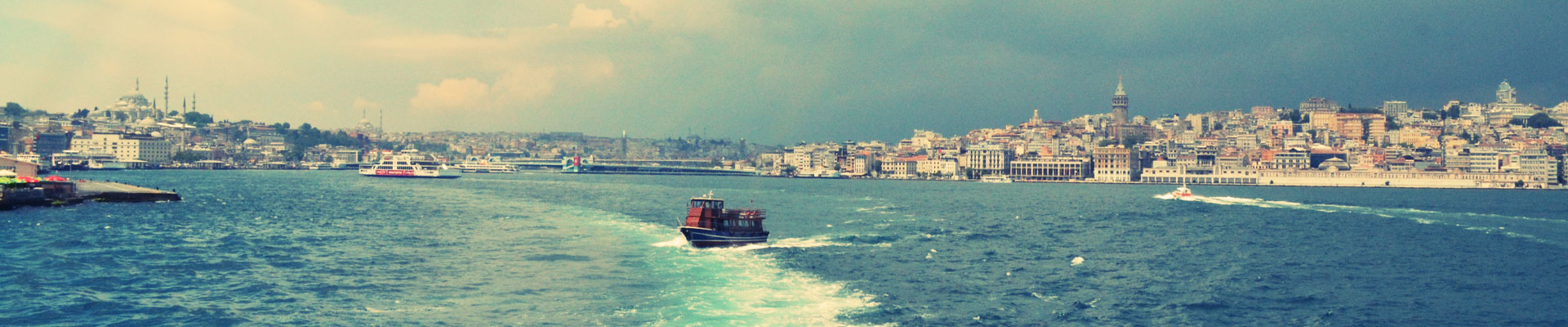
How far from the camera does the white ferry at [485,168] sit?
563 feet

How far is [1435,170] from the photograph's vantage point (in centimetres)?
10662

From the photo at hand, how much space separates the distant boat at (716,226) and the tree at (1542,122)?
16164 centimetres

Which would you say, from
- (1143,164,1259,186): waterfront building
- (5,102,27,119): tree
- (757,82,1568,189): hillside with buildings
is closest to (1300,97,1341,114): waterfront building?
(757,82,1568,189): hillside with buildings

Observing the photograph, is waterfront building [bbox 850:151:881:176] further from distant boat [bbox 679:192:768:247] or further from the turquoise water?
distant boat [bbox 679:192:768:247]

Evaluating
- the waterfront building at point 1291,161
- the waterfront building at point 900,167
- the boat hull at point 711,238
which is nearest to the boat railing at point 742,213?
the boat hull at point 711,238

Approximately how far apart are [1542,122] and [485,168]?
163853 millimetres

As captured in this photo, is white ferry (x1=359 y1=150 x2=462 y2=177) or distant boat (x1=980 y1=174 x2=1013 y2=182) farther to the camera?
distant boat (x1=980 y1=174 x2=1013 y2=182)

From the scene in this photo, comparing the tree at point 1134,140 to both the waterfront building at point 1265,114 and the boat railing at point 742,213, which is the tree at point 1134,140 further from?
the boat railing at point 742,213

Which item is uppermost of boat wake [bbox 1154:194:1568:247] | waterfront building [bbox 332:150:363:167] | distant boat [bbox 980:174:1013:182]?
waterfront building [bbox 332:150:363:167]

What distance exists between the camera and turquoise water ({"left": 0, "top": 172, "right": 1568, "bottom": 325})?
17234 mm

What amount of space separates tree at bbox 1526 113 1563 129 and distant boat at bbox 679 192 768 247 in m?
162

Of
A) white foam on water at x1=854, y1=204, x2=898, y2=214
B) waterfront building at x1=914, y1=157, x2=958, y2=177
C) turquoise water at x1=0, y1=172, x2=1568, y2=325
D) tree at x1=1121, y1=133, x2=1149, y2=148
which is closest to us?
turquoise water at x1=0, y1=172, x2=1568, y2=325

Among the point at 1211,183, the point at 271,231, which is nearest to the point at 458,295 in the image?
the point at 271,231

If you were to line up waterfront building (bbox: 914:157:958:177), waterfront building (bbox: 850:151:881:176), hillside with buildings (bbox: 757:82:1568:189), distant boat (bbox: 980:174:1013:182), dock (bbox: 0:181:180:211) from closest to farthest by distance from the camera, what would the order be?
1. dock (bbox: 0:181:180:211)
2. hillside with buildings (bbox: 757:82:1568:189)
3. distant boat (bbox: 980:174:1013:182)
4. waterfront building (bbox: 914:157:958:177)
5. waterfront building (bbox: 850:151:881:176)
